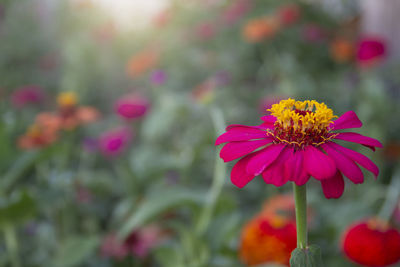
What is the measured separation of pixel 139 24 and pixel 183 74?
0.90 m

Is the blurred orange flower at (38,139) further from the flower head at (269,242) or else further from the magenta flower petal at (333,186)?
the magenta flower petal at (333,186)

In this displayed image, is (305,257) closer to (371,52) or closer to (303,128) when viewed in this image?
(303,128)

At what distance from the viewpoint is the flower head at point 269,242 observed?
2.00ft

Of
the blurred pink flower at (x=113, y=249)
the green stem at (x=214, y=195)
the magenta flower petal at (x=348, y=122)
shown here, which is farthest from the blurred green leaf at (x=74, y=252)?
the magenta flower petal at (x=348, y=122)

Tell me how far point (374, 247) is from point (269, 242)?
172 mm

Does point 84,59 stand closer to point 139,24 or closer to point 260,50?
point 139,24

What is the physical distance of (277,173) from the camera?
0.28 metres

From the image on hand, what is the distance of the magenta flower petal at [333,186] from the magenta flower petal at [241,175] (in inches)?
2.2

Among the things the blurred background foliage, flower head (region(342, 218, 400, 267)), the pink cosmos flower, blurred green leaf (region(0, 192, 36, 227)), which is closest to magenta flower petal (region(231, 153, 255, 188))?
the pink cosmos flower

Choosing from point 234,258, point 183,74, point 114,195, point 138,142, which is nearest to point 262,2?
point 183,74

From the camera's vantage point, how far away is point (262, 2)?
8.32ft

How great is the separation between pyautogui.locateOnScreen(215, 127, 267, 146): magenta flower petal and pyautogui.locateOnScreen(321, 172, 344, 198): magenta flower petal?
0.22ft

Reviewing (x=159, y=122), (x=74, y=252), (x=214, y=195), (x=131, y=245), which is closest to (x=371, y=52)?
(x=159, y=122)

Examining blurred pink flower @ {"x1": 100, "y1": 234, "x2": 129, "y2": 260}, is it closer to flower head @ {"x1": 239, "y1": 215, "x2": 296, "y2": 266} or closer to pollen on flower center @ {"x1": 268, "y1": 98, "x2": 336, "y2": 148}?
flower head @ {"x1": 239, "y1": 215, "x2": 296, "y2": 266}
